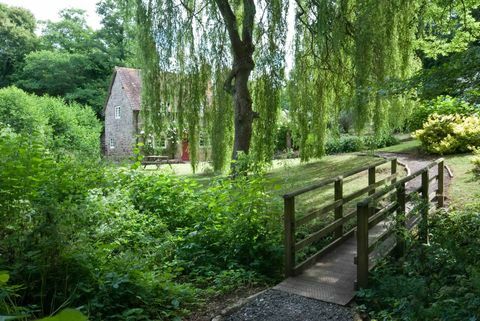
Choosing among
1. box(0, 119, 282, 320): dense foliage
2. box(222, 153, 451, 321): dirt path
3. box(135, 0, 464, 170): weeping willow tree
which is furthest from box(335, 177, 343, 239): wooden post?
box(135, 0, 464, 170): weeping willow tree

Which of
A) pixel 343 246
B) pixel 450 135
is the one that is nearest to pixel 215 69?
pixel 343 246

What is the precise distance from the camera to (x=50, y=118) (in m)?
23.8

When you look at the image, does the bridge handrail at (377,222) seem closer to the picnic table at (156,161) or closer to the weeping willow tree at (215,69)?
the weeping willow tree at (215,69)

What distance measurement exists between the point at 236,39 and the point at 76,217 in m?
6.51

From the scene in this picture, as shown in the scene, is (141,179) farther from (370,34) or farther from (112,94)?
(112,94)

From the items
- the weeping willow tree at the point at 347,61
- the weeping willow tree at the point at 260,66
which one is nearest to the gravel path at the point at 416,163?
the weeping willow tree at the point at 347,61

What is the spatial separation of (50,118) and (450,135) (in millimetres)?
21122

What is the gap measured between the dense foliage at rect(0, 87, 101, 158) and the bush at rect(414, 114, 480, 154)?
13.8 meters

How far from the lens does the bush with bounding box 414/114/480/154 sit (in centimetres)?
1218

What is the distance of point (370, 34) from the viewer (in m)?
8.33

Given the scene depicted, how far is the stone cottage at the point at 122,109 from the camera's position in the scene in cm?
2825

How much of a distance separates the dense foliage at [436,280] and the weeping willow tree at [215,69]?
5284 millimetres

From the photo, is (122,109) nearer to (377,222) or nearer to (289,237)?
(289,237)

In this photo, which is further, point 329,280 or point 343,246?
point 343,246
